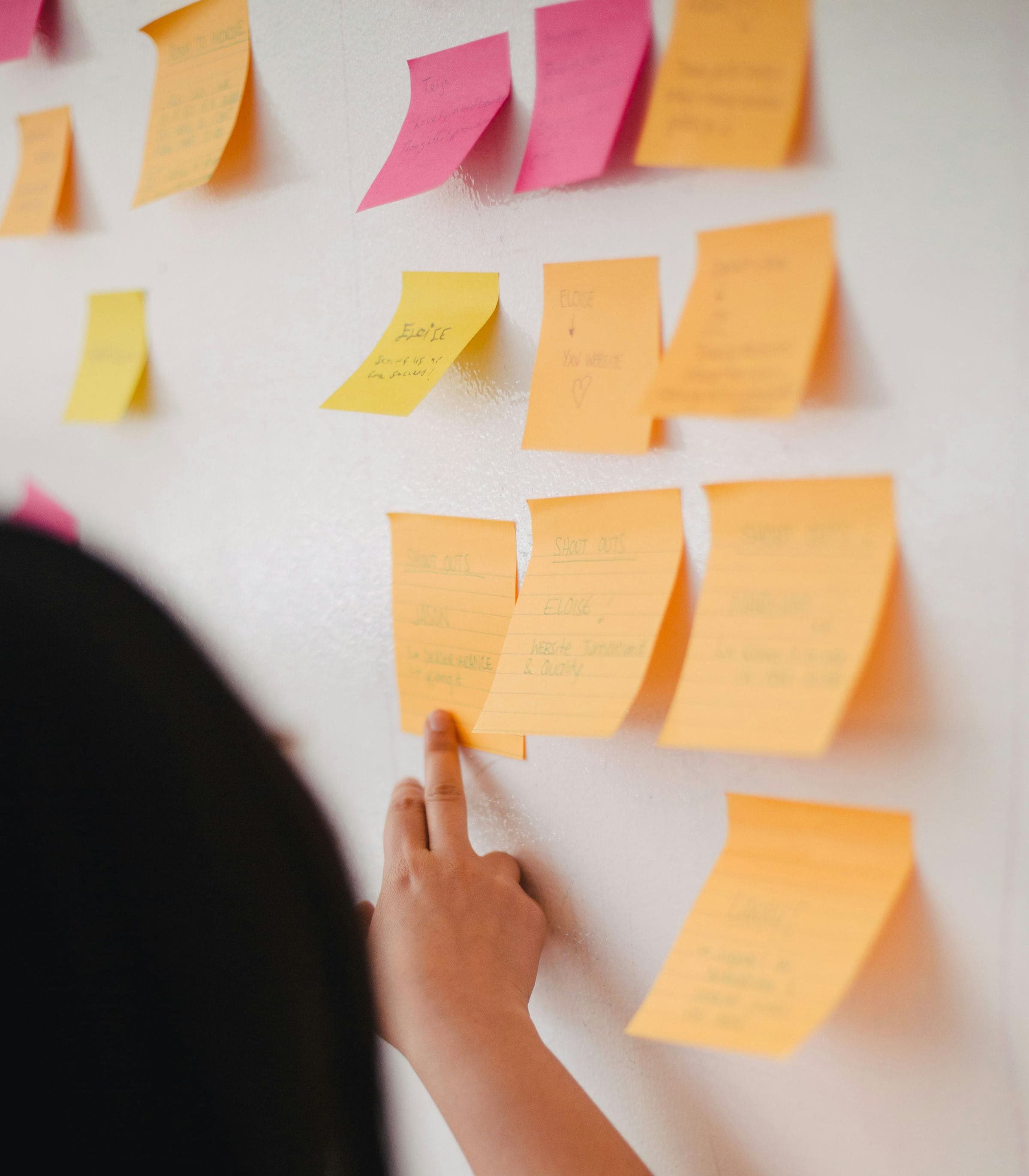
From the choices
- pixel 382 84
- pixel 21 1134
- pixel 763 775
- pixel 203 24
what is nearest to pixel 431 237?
pixel 382 84

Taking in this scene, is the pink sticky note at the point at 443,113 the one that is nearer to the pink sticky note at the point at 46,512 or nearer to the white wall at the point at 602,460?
the white wall at the point at 602,460

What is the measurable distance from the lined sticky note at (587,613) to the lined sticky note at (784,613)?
32mm

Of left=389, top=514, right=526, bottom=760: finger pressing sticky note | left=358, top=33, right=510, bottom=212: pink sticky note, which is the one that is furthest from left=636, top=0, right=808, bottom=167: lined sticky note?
left=389, top=514, right=526, bottom=760: finger pressing sticky note

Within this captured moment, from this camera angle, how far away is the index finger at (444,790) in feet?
2.14

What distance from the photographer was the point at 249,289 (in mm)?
749

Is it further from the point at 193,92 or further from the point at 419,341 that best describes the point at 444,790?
the point at 193,92

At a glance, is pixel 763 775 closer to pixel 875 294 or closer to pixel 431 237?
pixel 875 294

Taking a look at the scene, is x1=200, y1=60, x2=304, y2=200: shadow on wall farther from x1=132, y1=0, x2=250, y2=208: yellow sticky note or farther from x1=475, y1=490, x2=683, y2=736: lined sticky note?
x1=475, y1=490, x2=683, y2=736: lined sticky note

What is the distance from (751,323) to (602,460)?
12 cm

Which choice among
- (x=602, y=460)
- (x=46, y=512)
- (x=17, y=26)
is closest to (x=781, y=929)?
(x=602, y=460)

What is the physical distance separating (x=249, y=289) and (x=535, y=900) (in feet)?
1.59

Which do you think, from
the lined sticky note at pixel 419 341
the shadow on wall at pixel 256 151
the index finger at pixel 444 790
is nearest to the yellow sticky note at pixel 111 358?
the shadow on wall at pixel 256 151

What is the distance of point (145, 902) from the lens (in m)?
0.40

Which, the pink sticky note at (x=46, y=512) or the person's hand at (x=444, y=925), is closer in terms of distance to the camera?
the person's hand at (x=444, y=925)
